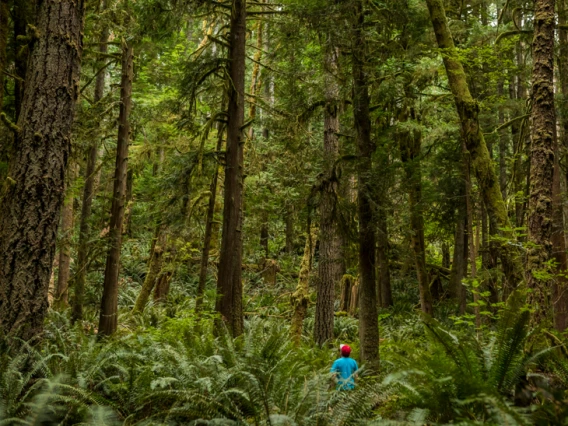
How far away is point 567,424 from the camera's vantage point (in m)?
3.10

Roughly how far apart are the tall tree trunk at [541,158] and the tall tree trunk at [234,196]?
17.9 feet

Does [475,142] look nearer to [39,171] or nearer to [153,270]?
[39,171]

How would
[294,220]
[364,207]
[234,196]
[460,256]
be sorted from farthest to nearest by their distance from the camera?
[460,256]
[294,220]
[234,196]
[364,207]

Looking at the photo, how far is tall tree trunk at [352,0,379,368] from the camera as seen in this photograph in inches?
353

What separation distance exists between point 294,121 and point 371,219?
361cm

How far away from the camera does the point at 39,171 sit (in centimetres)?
609

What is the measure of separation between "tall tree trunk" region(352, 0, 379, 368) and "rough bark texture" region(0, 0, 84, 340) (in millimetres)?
4880

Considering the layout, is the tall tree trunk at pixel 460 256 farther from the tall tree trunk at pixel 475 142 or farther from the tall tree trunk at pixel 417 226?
the tall tree trunk at pixel 475 142

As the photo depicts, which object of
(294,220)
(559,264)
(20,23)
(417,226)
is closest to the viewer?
(20,23)

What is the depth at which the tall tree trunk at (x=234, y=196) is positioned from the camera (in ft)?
33.2

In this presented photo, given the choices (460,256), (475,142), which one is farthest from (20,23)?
Answer: (460,256)

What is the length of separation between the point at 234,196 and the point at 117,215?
2971 millimetres

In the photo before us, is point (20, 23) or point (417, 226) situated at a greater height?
point (20, 23)

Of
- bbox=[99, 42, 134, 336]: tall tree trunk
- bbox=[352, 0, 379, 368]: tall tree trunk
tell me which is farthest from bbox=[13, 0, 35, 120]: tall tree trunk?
bbox=[352, 0, 379, 368]: tall tree trunk
